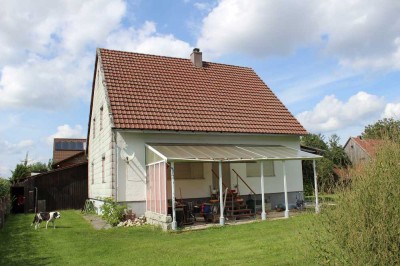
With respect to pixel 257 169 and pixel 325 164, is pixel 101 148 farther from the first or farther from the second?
pixel 325 164

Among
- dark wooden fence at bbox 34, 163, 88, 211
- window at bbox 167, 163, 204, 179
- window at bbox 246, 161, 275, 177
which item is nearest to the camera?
window at bbox 167, 163, 204, 179

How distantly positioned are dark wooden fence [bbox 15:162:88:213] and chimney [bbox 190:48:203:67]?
32.3ft

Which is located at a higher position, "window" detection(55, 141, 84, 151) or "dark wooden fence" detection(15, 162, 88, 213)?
"window" detection(55, 141, 84, 151)

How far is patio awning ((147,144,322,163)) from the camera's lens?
13.7 metres

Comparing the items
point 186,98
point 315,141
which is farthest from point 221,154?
point 315,141

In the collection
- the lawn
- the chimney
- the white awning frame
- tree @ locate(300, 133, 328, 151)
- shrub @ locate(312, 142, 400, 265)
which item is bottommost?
the lawn

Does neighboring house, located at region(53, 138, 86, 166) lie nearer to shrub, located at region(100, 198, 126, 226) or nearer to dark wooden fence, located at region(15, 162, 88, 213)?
dark wooden fence, located at region(15, 162, 88, 213)

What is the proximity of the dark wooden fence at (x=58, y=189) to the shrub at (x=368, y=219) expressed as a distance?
20.2m

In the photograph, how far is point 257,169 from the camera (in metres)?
18.5

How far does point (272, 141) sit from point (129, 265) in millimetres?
12166

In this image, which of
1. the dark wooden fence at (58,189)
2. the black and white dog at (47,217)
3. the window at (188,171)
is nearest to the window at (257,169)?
the window at (188,171)

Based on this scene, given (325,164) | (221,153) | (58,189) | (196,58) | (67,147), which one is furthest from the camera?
(67,147)

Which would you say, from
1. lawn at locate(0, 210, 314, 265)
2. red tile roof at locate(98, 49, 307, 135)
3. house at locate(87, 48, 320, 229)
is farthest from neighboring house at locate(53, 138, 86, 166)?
lawn at locate(0, 210, 314, 265)

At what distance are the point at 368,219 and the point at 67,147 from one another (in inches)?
1627
